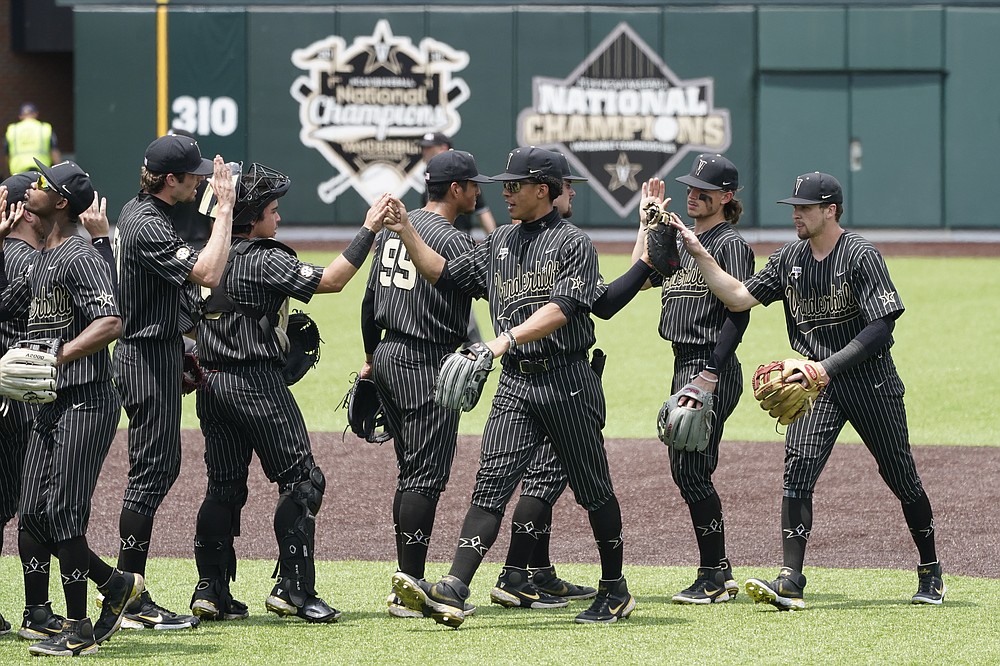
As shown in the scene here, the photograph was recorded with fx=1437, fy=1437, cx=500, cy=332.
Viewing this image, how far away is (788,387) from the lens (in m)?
6.29

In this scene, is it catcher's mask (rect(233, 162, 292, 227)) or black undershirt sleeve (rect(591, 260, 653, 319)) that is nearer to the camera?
black undershirt sleeve (rect(591, 260, 653, 319))

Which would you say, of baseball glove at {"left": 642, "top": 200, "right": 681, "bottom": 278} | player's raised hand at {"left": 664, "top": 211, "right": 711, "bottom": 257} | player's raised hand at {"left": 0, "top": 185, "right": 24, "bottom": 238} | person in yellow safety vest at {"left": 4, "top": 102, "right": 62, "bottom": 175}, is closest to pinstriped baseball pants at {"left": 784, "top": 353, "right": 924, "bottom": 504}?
player's raised hand at {"left": 664, "top": 211, "right": 711, "bottom": 257}

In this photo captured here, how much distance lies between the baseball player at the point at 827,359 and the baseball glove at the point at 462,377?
3.68 feet

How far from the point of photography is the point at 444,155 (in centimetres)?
680

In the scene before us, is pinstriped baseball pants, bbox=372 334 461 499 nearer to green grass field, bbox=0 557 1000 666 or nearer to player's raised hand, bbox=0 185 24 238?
green grass field, bbox=0 557 1000 666

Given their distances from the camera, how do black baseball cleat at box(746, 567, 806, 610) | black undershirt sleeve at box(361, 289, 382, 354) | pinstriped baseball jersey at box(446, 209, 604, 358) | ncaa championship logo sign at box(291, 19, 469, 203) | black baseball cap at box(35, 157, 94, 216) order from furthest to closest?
ncaa championship logo sign at box(291, 19, 469, 203)
black undershirt sleeve at box(361, 289, 382, 354)
black baseball cleat at box(746, 567, 806, 610)
pinstriped baseball jersey at box(446, 209, 604, 358)
black baseball cap at box(35, 157, 94, 216)

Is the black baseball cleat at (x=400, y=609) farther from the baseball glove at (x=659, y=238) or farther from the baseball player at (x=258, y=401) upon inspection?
the baseball glove at (x=659, y=238)

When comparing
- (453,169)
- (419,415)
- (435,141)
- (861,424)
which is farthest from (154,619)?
(435,141)

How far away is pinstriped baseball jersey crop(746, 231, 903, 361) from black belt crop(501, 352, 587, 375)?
98 centimetres

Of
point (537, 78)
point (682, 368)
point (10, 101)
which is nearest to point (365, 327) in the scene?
point (682, 368)

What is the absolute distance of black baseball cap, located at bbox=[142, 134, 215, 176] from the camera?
6.25 m

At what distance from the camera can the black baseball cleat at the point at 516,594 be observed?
675 centimetres

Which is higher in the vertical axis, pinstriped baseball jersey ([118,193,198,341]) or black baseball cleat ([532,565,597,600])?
pinstriped baseball jersey ([118,193,198,341])

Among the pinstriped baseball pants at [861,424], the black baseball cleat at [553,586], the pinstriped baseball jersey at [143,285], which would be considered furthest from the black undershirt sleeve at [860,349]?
the pinstriped baseball jersey at [143,285]
